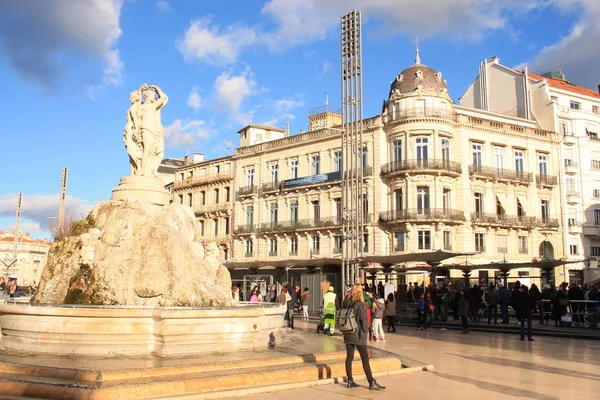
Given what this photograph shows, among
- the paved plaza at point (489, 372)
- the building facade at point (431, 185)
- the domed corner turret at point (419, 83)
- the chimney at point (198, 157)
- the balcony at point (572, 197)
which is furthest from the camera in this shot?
the chimney at point (198, 157)

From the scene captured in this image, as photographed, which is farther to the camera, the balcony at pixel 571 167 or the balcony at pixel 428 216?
the balcony at pixel 571 167

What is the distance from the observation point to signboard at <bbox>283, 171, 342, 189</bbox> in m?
43.5

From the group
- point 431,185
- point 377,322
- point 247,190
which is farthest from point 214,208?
point 377,322

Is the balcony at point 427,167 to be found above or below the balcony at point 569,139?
below

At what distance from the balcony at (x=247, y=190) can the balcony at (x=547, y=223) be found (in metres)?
21.8

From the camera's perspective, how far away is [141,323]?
932 cm

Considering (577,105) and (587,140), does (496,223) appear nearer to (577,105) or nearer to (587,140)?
(587,140)

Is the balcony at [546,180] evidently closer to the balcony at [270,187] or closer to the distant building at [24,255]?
the balcony at [270,187]

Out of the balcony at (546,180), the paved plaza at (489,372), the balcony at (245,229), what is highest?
the balcony at (546,180)

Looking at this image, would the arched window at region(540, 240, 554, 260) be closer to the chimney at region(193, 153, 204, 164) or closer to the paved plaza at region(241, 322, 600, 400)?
the paved plaza at region(241, 322, 600, 400)

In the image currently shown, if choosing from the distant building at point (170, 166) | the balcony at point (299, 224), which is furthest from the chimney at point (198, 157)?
the balcony at point (299, 224)

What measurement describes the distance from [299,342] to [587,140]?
40905 millimetres

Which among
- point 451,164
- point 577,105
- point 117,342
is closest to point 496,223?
point 451,164

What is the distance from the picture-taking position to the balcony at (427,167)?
39.3 meters
